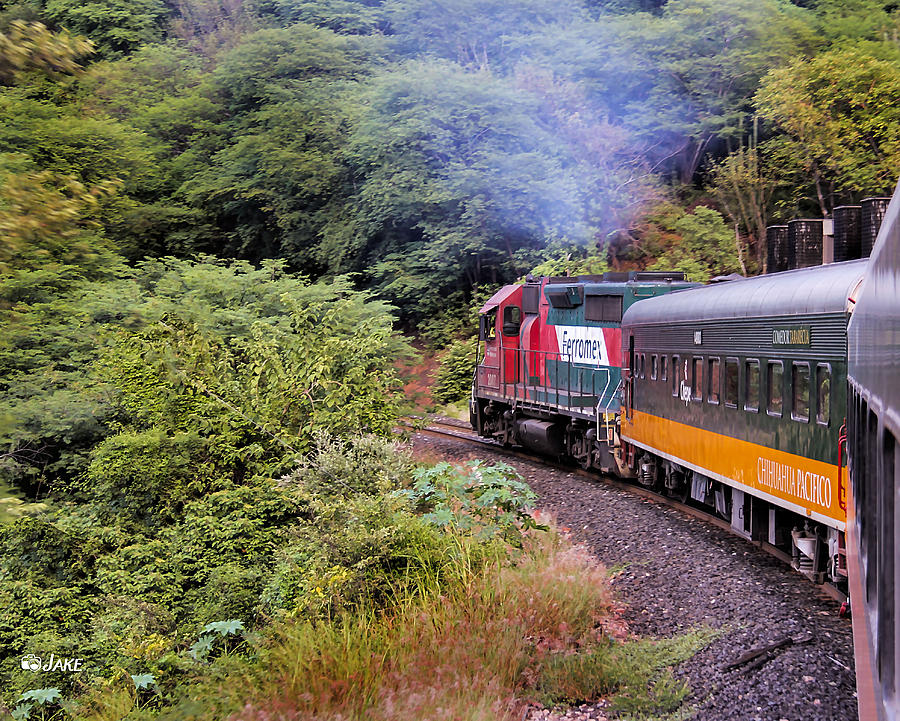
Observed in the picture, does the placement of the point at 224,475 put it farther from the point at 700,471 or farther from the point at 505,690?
the point at 505,690

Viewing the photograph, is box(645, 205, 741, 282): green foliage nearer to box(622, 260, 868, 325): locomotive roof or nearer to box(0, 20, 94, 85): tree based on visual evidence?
box(622, 260, 868, 325): locomotive roof

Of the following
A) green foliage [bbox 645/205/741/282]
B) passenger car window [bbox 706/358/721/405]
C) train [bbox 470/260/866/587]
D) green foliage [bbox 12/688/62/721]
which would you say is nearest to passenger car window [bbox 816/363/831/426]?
train [bbox 470/260/866/587]

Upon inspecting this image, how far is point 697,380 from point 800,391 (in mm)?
3477

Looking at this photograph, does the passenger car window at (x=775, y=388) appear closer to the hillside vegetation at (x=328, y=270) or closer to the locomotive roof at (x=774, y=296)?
the locomotive roof at (x=774, y=296)

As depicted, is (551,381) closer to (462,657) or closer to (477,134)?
(462,657)

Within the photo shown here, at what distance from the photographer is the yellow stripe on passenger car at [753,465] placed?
777 cm

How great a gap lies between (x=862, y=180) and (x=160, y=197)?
95.4 feet

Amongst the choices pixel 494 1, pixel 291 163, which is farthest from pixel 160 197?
pixel 494 1

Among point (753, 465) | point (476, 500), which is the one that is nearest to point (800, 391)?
point (753, 465)

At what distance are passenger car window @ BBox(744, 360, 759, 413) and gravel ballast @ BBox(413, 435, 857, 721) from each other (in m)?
1.69

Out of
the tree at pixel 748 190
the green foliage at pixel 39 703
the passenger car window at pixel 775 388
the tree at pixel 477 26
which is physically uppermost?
the tree at pixel 477 26

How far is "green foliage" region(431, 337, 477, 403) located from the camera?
3194 centimetres

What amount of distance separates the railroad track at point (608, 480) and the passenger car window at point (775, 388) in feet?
5.69

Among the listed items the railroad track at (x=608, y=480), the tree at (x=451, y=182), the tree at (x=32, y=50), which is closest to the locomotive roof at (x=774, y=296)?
the railroad track at (x=608, y=480)
